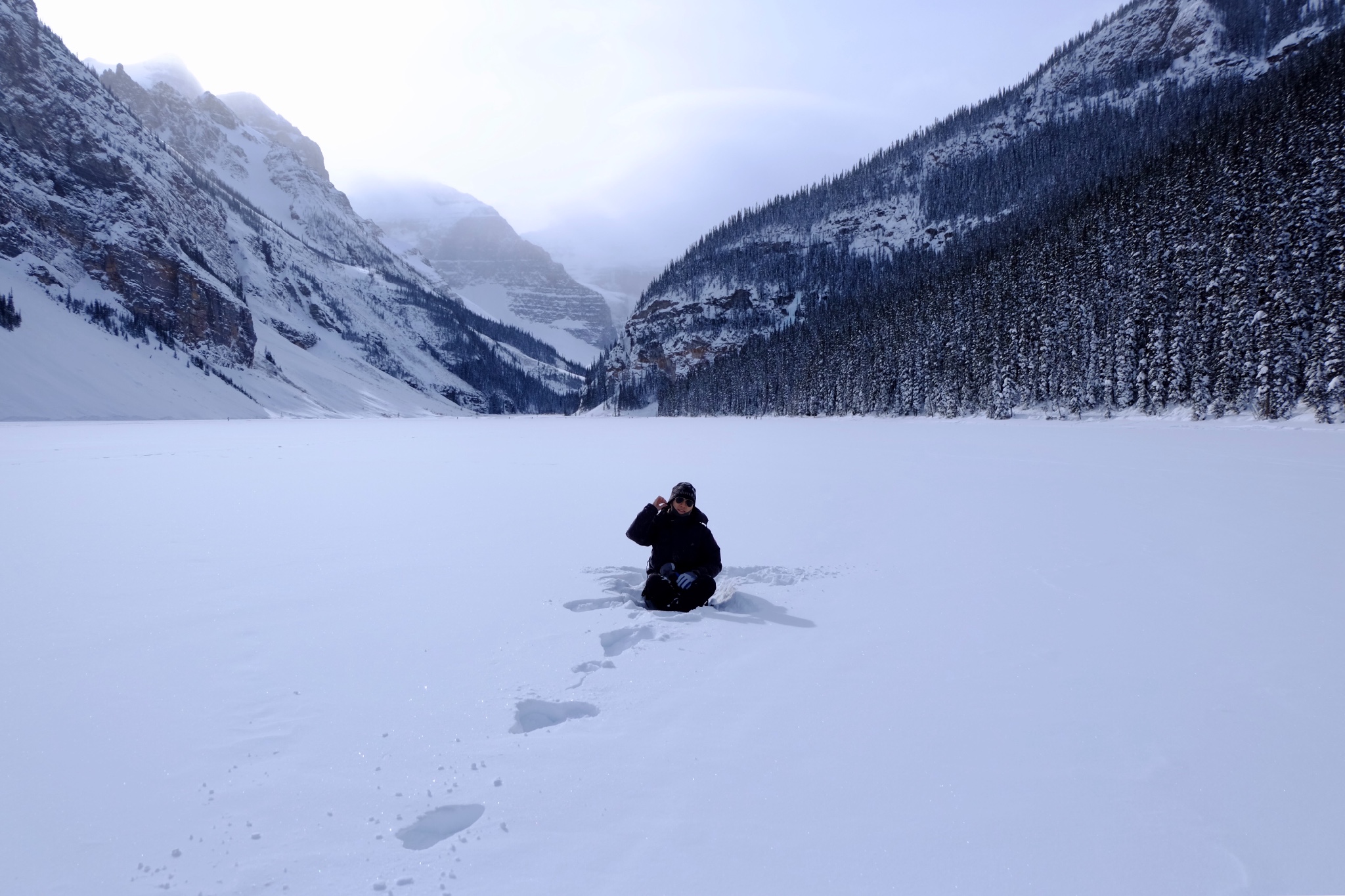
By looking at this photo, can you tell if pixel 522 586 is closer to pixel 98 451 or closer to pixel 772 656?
pixel 772 656

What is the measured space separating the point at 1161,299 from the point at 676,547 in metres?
55.9

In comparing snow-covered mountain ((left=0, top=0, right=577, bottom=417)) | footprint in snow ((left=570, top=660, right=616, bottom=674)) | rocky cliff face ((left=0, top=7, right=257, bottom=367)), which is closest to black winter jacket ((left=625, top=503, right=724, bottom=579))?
footprint in snow ((left=570, top=660, right=616, bottom=674))

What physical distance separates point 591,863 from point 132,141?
533ft

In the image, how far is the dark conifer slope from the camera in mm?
36312

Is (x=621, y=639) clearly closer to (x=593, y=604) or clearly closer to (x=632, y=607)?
(x=632, y=607)

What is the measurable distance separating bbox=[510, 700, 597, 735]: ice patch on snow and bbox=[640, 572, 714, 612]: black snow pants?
7.51ft

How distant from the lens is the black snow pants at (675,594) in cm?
654

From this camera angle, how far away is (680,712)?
4137mm

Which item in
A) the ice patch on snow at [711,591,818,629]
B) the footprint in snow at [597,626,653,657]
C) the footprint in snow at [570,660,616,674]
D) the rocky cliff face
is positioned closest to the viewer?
the footprint in snow at [570,660,616,674]

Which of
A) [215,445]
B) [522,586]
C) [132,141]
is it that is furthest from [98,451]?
[132,141]

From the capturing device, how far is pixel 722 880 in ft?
8.59

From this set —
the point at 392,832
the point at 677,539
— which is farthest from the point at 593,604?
the point at 392,832

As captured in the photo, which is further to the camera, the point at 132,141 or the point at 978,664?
the point at 132,141

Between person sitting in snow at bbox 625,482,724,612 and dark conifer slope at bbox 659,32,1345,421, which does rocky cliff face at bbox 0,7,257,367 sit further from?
person sitting in snow at bbox 625,482,724,612
